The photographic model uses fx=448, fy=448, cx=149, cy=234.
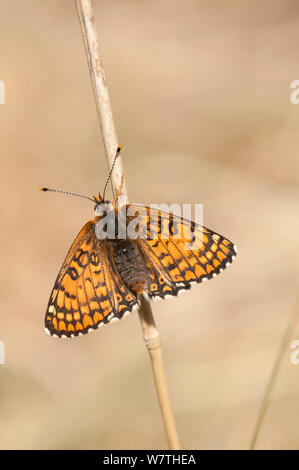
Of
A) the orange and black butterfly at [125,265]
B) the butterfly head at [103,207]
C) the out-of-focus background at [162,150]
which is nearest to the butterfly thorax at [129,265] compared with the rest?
the orange and black butterfly at [125,265]

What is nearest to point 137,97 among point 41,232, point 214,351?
point 41,232

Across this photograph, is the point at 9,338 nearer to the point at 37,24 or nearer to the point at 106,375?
the point at 106,375

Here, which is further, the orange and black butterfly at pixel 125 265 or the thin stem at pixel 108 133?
the orange and black butterfly at pixel 125 265

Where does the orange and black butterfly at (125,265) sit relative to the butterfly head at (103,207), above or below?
below

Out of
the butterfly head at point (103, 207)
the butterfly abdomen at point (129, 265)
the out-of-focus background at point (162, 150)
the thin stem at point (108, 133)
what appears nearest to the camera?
the thin stem at point (108, 133)

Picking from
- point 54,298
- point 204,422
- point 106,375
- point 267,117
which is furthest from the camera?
point 267,117

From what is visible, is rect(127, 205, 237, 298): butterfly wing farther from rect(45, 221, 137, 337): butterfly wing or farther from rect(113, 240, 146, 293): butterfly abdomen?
rect(45, 221, 137, 337): butterfly wing

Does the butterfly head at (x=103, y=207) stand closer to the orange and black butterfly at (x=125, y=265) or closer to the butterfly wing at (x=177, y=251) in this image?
the orange and black butterfly at (x=125, y=265)
